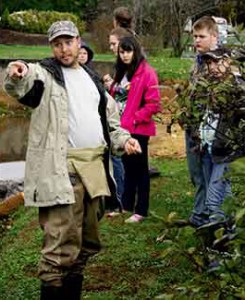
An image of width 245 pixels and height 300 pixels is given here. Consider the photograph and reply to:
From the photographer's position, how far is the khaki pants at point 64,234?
15.4ft

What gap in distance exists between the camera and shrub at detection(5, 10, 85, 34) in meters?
32.8

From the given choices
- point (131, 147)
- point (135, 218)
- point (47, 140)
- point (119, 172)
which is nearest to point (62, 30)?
point (47, 140)

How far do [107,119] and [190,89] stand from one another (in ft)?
3.65

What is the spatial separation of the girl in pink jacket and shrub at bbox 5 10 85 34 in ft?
85.0

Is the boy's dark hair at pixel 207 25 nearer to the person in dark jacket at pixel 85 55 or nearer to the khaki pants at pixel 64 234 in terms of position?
the person in dark jacket at pixel 85 55

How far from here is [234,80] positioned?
3947mm

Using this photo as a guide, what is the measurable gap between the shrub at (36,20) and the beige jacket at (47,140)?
28345 mm

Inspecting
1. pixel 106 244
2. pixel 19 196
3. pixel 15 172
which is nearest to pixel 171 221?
pixel 106 244

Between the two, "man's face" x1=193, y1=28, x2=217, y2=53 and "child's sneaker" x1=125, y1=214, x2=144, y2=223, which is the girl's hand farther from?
"man's face" x1=193, y1=28, x2=217, y2=53

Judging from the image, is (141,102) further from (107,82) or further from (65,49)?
(65,49)

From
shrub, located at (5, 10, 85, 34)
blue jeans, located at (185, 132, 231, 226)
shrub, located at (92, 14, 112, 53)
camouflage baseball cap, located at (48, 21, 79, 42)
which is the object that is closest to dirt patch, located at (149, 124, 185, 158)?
blue jeans, located at (185, 132, 231, 226)

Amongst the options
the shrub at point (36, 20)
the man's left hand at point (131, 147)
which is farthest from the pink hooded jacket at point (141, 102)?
the shrub at point (36, 20)

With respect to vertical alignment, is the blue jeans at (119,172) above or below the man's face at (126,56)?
below

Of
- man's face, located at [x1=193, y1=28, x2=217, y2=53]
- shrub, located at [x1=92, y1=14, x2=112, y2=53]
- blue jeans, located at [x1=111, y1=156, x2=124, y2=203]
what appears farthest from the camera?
shrub, located at [x1=92, y1=14, x2=112, y2=53]
